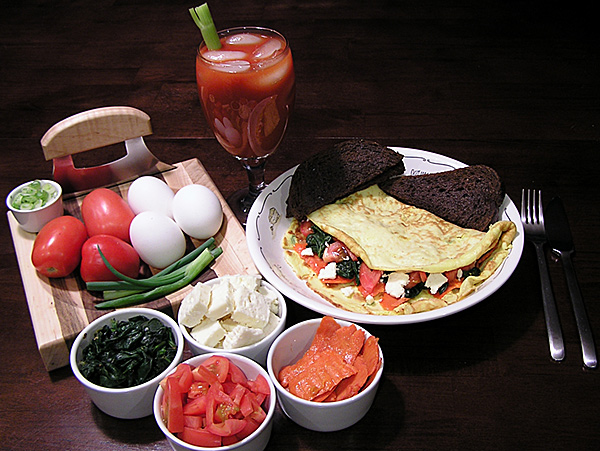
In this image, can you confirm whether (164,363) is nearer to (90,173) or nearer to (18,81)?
(90,173)

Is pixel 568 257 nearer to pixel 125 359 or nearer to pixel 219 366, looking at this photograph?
pixel 219 366

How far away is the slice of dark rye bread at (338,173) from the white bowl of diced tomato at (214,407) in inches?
30.2

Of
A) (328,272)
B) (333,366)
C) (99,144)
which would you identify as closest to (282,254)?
(328,272)

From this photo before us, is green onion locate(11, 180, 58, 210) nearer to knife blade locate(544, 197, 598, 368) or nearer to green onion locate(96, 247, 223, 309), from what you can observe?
green onion locate(96, 247, 223, 309)

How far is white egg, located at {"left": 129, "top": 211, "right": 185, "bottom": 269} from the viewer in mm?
1875

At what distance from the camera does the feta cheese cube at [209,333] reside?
153 centimetres

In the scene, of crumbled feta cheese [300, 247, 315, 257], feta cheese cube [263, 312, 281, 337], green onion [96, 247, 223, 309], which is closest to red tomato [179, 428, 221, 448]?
feta cheese cube [263, 312, 281, 337]

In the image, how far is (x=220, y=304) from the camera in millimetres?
1528

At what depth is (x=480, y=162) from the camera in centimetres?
248

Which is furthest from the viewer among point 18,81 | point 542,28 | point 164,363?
point 542,28

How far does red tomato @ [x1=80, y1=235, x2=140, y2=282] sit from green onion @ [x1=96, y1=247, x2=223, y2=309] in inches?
3.6

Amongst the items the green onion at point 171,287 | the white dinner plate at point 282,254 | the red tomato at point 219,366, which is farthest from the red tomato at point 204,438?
the green onion at point 171,287

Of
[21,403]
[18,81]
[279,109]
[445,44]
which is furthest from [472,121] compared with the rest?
[18,81]

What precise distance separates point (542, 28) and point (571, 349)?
2627mm
